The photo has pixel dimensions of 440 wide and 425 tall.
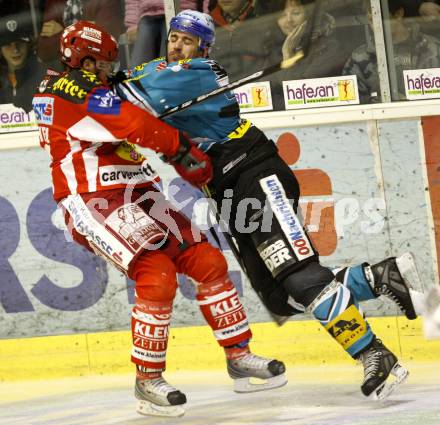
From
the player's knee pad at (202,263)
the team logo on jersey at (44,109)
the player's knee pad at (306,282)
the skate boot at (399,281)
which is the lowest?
the skate boot at (399,281)

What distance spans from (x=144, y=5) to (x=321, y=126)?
4.34ft

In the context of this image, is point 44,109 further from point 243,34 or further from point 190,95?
point 243,34

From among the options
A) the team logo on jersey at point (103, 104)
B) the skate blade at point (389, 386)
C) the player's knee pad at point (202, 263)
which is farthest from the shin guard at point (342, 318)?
the team logo on jersey at point (103, 104)

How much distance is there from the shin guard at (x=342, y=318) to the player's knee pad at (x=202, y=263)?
0.45 metres

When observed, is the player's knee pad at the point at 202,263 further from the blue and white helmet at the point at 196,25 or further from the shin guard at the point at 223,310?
the blue and white helmet at the point at 196,25

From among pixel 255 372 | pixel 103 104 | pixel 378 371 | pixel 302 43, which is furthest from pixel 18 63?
pixel 378 371

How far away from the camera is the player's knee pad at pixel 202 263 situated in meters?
5.20

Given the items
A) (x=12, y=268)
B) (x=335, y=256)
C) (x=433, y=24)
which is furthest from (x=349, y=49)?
(x=12, y=268)

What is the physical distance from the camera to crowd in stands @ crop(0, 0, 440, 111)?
681 cm

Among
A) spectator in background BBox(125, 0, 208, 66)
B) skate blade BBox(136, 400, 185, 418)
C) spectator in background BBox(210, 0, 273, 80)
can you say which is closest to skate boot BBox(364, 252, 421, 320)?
skate blade BBox(136, 400, 185, 418)

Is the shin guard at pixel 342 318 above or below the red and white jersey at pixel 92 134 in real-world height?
below

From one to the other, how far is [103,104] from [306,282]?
115cm

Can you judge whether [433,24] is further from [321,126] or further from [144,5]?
[144,5]

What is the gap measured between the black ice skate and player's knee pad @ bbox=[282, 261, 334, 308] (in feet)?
1.15
